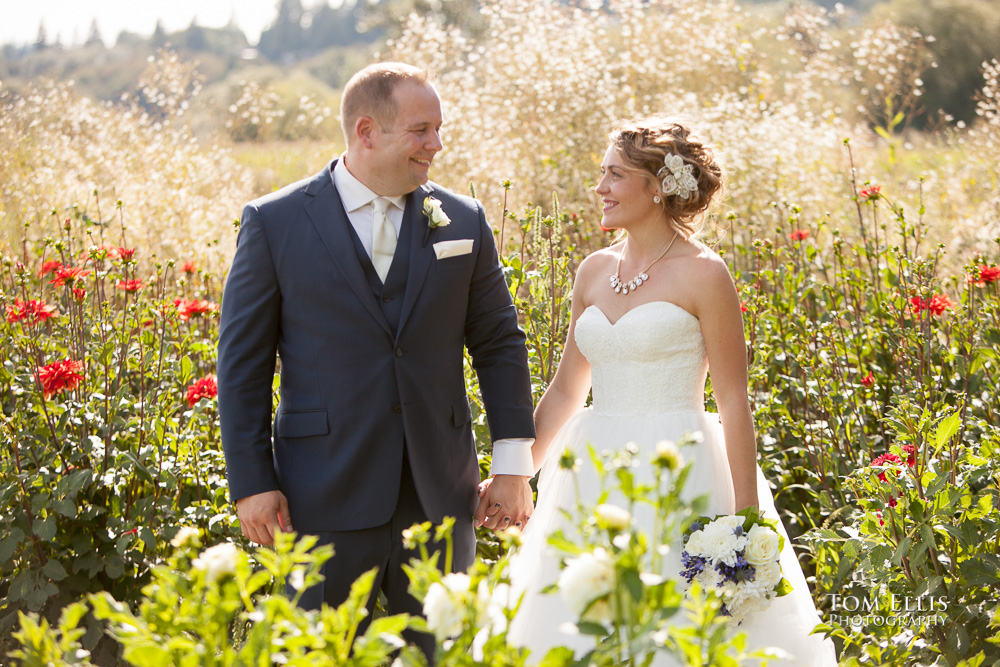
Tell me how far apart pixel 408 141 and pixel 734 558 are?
116 centimetres

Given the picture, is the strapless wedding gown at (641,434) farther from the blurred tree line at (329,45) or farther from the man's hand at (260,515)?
the blurred tree line at (329,45)

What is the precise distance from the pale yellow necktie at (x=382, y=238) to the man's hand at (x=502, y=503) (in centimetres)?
59

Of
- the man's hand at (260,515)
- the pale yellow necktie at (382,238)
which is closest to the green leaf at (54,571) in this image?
the man's hand at (260,515)

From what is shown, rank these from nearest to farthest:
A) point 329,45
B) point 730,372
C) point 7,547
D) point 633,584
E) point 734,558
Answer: point 633,584 → point 734,558 → point 730,372 → point 7,547 → point 329,45

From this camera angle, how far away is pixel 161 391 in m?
2.83

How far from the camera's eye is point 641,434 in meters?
2.18

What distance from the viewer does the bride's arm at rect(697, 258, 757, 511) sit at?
205cm

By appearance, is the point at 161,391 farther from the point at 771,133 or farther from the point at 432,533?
the point at 771,133

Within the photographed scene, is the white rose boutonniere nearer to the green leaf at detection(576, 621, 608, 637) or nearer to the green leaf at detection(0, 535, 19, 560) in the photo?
the green leaf at detection(576, 621, 608, 637)

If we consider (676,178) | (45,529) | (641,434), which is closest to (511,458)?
(641,434)

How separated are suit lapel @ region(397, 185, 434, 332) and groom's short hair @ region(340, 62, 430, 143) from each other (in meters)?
0.21

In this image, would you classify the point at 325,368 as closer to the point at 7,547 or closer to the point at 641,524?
the point at 641,524

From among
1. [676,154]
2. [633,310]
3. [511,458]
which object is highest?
[676,154]

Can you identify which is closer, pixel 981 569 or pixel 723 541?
pixel 723 541
